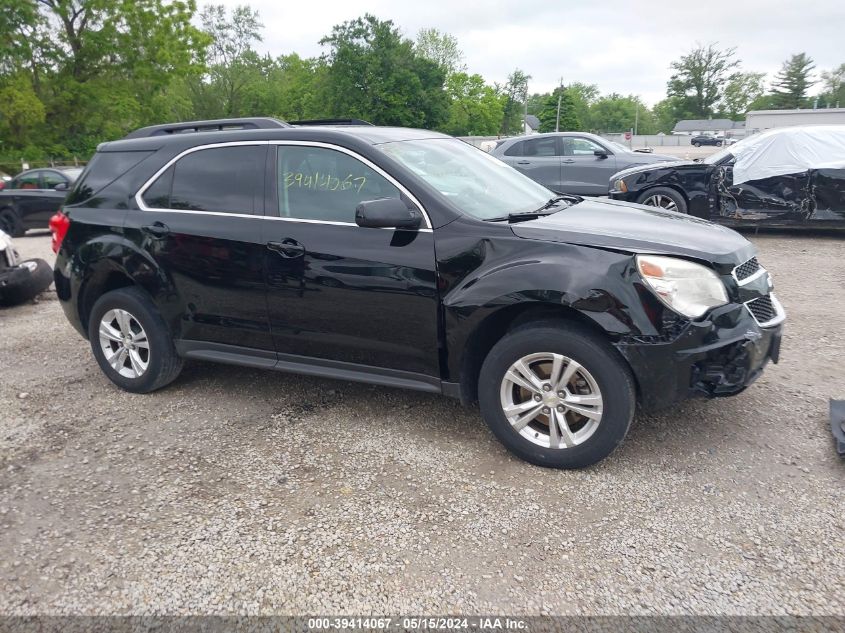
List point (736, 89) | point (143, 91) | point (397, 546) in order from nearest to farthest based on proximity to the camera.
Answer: point (397, 546)
point (143, 91)
point (736, 89)

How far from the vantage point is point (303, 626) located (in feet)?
8.08

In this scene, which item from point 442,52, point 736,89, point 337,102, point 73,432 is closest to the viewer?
point 73,432

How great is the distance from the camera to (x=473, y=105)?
270 ft

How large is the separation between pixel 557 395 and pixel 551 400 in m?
0.04

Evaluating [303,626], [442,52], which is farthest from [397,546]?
[442,52]

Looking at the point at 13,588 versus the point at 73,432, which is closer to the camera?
the point at 13,588

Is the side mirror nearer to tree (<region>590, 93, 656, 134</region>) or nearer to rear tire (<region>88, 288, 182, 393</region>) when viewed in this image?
rear tire (<region>88, 288, 182, 393</region>)

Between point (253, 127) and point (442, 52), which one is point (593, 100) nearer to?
point (442, 52)

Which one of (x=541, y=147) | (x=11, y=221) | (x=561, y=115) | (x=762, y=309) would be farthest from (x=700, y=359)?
A: (x=561, y=115)

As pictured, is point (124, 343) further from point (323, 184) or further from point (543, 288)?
point (543, 288)

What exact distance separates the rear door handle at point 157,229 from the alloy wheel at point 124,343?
611 millimetres

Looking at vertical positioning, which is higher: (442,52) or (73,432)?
(442,52)

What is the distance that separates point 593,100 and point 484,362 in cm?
14322

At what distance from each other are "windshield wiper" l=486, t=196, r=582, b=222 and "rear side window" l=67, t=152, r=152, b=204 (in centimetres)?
256
